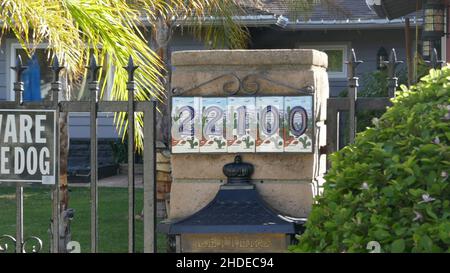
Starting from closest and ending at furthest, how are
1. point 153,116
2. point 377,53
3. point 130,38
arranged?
point 153,116
point 130,38
point 377,53

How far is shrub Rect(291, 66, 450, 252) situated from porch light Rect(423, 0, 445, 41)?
7.87 m

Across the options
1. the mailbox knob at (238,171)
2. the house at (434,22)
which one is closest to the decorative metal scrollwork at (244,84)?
the mailbox knob at (238,171)

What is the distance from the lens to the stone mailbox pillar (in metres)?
5.56

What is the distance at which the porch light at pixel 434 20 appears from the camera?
11438mm

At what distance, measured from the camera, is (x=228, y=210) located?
5496 millimetres

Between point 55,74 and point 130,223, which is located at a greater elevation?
point 55,74

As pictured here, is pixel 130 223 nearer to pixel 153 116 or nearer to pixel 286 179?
pixel 153 116

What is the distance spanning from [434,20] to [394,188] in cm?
855

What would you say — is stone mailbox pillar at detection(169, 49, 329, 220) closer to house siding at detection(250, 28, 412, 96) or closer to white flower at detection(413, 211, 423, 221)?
white flower at detection(413, 211, 423, 221)

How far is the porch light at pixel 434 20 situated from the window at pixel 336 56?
21.4ft

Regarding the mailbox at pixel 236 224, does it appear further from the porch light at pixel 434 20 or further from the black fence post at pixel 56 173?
the porch light at pixel 434 20

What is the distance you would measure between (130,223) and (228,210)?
2.84 feet
